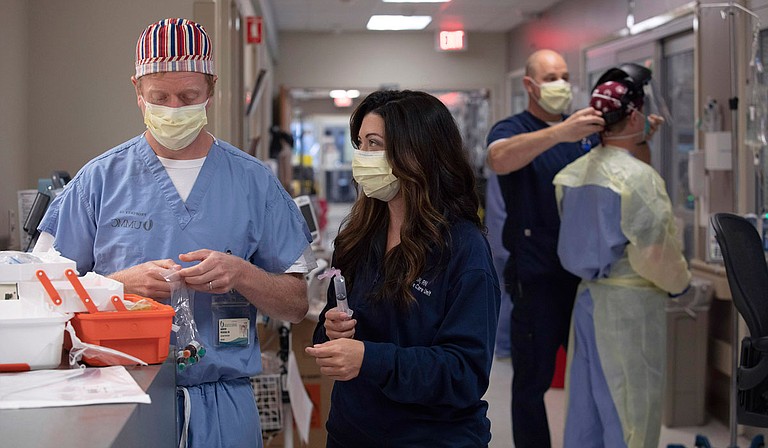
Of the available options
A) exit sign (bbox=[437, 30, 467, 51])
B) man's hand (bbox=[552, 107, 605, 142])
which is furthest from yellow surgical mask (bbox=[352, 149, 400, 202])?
exit sign (bbox=[437, 30, 467, 51])

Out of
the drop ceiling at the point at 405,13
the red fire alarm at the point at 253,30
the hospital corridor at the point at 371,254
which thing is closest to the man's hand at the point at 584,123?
the hospital corridor at the point at 371,254

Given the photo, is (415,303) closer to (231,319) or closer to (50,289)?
(231,319)

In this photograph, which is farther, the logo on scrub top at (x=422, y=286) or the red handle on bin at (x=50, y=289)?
the logo on scrub top at (x=422, y=286)

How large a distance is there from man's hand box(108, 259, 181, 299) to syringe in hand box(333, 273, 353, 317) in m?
0.31

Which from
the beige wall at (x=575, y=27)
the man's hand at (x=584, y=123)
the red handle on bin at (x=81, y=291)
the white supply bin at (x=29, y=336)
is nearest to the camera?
the white supply bin at (x=29, y=336)

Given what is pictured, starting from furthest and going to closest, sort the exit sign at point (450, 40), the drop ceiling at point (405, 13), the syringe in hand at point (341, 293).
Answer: the exit sign at point (450, 40) < the drop ceiling at point (405, 13) < the syringe in hand at point (341, 293)

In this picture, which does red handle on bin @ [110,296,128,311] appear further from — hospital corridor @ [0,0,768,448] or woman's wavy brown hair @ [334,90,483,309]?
woman's wavy brown hair @ [334,90,483,309]

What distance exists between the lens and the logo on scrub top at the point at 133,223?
6.35ft

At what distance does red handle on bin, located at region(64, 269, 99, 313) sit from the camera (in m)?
1.48

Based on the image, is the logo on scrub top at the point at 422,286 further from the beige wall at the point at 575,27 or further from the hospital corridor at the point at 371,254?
the beige wall at the point at 575,27

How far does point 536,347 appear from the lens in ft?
11.5

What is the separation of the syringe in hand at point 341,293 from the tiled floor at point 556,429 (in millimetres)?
2622

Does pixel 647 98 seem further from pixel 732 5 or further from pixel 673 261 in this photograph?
pixel 732 5

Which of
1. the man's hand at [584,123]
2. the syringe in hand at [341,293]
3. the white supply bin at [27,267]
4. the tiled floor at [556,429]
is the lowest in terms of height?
the tiled floor at [556,429]
